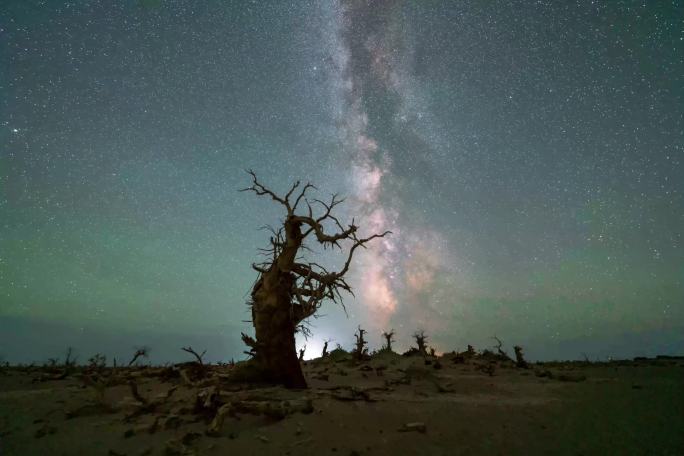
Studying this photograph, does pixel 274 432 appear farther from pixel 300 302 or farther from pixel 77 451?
pixel 300 302

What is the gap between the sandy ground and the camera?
7336 millimetres

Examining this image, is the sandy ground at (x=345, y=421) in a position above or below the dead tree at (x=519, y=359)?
below

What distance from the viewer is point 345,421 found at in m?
8.51

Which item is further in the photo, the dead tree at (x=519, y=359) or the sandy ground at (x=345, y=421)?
the dead tree at (x=519, y=359)

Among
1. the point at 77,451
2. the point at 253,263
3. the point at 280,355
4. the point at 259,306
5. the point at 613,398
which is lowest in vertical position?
the point at 77,451

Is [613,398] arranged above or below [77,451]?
above

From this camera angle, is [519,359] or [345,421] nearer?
[345,421]

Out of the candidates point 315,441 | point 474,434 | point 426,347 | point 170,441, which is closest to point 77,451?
point 170,441

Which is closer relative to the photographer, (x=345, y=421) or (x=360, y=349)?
(x=345, y=421)

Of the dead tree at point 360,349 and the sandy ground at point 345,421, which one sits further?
the dead tree at point 360,349

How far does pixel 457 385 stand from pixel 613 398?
4.93 metres

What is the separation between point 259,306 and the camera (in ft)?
41.3

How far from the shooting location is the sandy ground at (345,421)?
7.34 meters

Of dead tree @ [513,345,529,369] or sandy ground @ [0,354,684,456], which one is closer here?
sandy ground @ [0,354,684,456]
